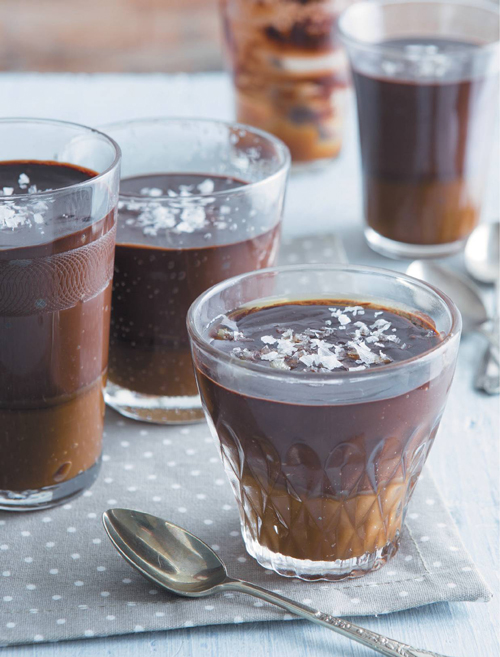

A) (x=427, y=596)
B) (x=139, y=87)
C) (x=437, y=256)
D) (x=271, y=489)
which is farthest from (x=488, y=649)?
(x=139, y=87)

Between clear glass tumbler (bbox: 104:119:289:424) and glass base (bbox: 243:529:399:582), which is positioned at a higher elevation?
clear glass tumbler (bbox: 104:119:289:424)

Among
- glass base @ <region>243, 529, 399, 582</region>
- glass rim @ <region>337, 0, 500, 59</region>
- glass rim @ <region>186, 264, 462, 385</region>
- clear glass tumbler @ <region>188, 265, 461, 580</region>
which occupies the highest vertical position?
glass rim @ <region>337, 0, 500, 59</region>

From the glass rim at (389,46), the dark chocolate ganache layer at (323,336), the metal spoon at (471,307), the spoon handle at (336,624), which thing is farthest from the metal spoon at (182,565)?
the glass rim at (389,46)

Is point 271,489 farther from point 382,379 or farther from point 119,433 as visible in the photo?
point 119,433

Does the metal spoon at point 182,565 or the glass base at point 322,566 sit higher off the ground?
the metal spoon at point 182,565

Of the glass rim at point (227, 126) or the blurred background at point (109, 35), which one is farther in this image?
the blurred background at point (109, 35)

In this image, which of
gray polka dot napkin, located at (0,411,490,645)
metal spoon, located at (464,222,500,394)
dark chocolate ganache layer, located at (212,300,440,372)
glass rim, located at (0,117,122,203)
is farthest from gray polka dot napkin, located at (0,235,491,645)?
metal spoon, located at (464,222,500,394)

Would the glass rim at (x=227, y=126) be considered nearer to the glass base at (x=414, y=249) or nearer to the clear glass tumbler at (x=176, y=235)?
the clear glass tumbler at (x=176, y=235)

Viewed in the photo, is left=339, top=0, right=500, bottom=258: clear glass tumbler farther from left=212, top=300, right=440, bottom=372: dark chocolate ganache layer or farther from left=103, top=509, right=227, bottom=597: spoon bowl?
left=103, top=509, right=227, bottom=597: spoon bowl
